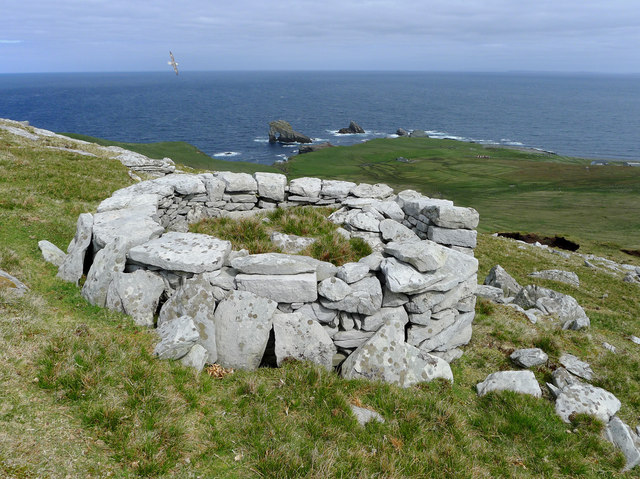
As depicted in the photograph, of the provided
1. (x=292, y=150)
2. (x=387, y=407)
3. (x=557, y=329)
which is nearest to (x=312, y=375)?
(x=387, y=407)

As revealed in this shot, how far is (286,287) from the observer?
9359 mm

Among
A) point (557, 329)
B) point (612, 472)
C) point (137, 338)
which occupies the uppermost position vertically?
point (137, 338)

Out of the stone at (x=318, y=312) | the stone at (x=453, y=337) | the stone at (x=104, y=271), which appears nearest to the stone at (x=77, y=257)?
the stone at (x=104, y=271)

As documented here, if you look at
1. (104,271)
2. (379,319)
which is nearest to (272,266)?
(379,319)

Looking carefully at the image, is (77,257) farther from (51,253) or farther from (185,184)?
(185,184)

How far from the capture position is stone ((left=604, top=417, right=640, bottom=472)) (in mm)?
8023

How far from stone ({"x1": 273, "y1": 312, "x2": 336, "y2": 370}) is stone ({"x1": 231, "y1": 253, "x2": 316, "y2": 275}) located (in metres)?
1.10

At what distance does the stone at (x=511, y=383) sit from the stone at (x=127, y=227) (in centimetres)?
1000

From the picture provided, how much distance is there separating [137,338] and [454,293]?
8.34 m

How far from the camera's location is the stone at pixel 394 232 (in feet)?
44.9

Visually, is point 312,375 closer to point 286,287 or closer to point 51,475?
point 286,287

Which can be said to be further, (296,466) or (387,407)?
(387,407)

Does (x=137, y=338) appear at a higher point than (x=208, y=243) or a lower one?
lower

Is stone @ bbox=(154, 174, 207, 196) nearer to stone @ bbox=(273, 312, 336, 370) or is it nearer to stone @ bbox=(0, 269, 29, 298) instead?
stone @ bbox=(0, 269, 29, 298)
